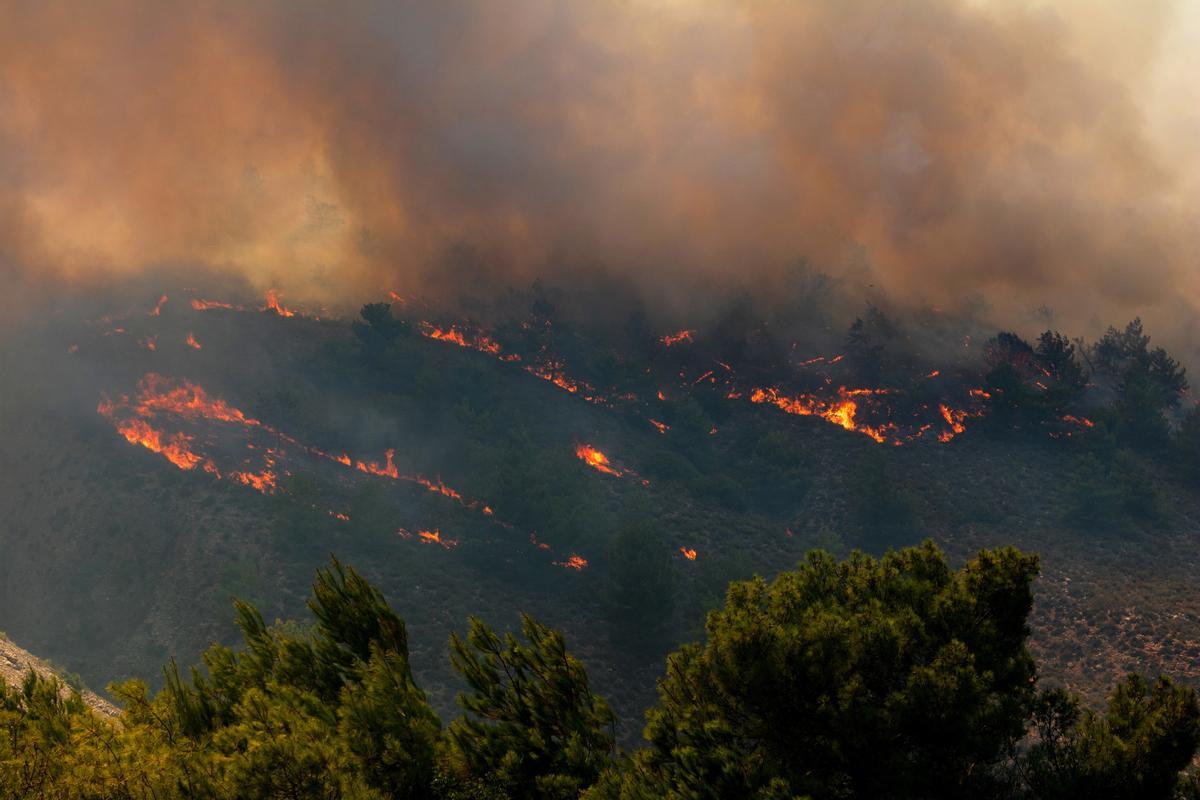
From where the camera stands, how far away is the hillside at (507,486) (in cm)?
5912

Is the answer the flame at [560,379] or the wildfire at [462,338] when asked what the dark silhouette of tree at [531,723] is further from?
the wildfire at [462,338]

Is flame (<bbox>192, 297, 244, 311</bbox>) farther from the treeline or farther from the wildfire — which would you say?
the treeline

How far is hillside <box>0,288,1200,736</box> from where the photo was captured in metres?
59.1

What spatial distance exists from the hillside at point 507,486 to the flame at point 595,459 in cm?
32

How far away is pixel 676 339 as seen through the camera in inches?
4707

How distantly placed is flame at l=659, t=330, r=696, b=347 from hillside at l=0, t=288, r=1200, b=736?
233 cm

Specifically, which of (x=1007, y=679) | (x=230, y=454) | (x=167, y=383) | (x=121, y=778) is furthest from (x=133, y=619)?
(x=1007, y=679)

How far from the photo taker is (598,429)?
95.8 m

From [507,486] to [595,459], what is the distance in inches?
845

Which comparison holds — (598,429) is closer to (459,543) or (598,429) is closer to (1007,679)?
(459,543)

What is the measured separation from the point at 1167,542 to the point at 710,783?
3120 inches


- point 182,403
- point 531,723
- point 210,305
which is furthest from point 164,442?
→ point 531,723

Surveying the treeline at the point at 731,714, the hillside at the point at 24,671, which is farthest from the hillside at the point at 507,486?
the treeline at the point at 731,714

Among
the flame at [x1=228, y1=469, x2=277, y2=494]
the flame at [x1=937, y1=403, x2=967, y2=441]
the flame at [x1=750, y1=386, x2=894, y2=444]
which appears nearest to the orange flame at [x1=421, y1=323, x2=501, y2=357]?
the flame at [x1=750, y1=386, x2=894, y2=444]
